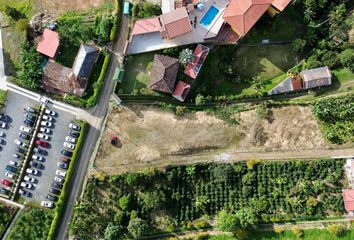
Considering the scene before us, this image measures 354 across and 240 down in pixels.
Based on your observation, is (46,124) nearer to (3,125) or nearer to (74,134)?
(74,134)

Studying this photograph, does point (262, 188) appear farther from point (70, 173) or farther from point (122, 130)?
point (70, 173)

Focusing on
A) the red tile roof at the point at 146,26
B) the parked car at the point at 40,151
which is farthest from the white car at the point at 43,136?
the red tile roof at the point at 146,26

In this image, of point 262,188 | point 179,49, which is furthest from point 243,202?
point 179,49

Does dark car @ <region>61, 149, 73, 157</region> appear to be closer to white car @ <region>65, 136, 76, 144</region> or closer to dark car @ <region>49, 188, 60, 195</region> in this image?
white car @ <region>65, 136, 76, 144</region>

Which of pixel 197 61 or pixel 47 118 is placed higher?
pixel 197 61

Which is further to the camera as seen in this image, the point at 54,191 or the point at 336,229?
the point at 54,191

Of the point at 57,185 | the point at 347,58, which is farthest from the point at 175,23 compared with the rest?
the point at 57,185
